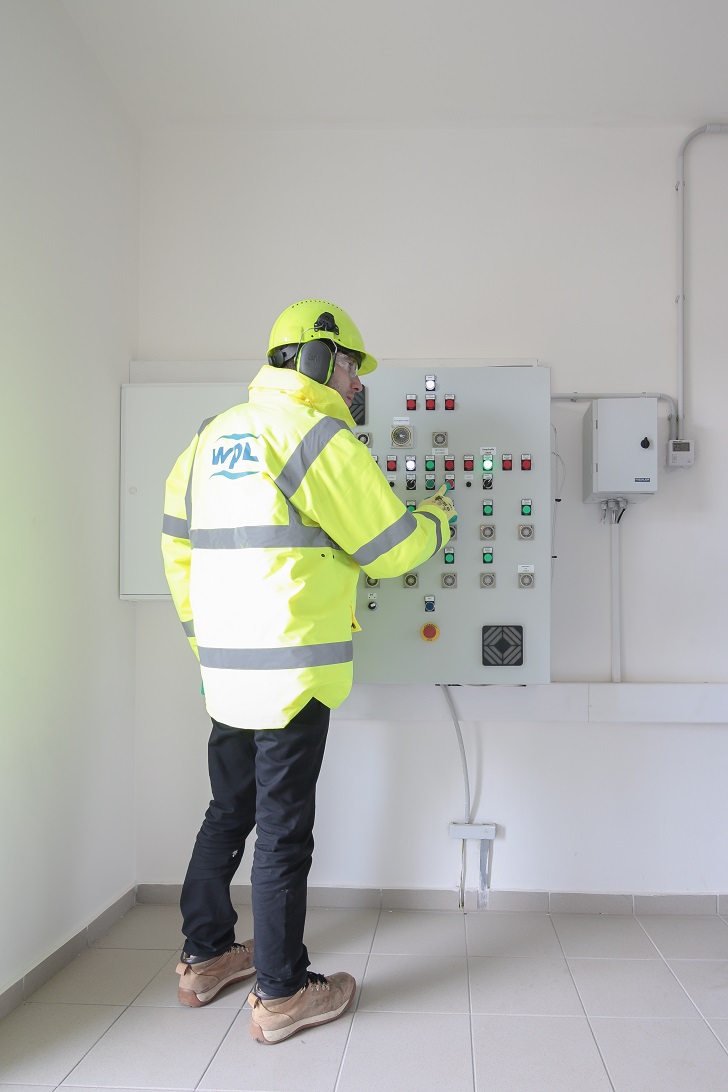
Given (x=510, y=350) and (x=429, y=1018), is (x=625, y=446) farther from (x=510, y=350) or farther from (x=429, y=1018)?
(x=429, y=1018)

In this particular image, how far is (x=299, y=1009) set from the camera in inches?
84.7

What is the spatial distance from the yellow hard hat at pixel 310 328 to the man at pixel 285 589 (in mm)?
16

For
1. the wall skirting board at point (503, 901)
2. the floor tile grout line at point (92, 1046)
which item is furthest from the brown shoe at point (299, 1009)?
the wall skirting board at point (503, 901)

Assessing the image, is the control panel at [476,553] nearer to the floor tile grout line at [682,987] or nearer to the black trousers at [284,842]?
the black trousers at [284,842]

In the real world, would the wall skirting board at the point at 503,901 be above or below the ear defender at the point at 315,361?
below

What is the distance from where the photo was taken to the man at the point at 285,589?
81.4 inches

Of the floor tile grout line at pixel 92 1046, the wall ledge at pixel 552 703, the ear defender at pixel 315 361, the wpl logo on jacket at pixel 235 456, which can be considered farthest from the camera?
the wall ledge at pixel 552 703

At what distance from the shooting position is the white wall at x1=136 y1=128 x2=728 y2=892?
10.0 ft

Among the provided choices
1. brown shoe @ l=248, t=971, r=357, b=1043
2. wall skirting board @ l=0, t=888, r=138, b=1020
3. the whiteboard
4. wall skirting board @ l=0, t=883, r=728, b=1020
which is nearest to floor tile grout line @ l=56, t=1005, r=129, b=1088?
wall skirting board @ l=0, t=888, r=138, b=1020

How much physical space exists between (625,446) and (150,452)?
170cm

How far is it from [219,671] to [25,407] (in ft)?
3.15

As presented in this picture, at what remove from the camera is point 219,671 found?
2129mm

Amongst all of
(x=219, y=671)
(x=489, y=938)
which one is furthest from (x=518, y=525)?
(x=489, y=938)

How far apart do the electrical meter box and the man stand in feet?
3.04
